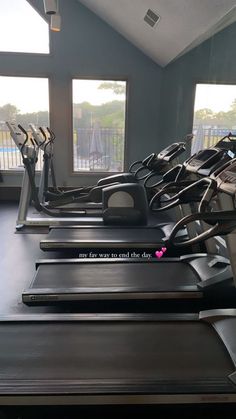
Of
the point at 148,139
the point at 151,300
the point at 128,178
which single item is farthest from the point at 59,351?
the point at 148,139

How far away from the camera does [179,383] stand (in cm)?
129

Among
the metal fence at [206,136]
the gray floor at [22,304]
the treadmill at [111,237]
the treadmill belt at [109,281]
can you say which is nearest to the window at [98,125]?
the gray floor at [22,304]

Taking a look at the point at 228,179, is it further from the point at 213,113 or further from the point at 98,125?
the point at 98,125

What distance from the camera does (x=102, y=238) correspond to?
3135mm

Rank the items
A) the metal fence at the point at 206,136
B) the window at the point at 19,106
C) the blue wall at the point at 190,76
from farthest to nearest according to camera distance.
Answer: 1. the window at the point at 19,106
2. the metal fence at the point at 206,136
3. the blue wall at the point at 190,76

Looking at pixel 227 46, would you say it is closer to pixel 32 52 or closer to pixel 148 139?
pixel 148 139

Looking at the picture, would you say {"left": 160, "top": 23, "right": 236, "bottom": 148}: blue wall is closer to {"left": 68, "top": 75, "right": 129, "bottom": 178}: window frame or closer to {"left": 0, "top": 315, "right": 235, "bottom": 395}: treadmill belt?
{"left": 68, "top": 75, "right": 129, "bottom": 178}: window frame

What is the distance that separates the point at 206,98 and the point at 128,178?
1.26 m

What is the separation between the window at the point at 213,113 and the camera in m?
3.09

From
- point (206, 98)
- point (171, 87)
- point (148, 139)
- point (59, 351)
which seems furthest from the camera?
point (148, 139)

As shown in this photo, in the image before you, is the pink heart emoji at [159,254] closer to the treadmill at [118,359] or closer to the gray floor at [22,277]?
the gray floor at [22,277]

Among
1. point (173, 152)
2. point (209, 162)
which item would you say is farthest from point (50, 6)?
point (209, 162)

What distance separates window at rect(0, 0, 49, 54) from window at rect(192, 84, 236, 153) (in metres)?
3.03

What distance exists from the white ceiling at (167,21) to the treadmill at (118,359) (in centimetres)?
252
